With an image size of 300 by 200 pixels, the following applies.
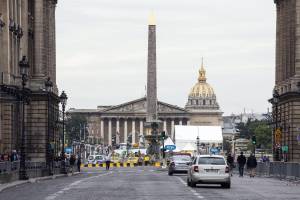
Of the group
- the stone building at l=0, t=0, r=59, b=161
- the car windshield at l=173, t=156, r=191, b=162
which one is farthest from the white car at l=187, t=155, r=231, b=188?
the stone building at l=0, t=0, r=59, b=161

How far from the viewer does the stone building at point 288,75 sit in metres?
96.9

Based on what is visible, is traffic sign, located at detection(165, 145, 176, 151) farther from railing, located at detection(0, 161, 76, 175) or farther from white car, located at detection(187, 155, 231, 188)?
white car, located at detection(187, 155, 231, 188)

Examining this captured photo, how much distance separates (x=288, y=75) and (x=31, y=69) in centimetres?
2480

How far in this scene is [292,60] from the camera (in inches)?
4040

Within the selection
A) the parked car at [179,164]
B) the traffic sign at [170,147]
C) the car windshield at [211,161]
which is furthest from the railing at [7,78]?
the traffic sign at [170,147]

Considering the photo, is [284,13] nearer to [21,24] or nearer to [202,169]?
[21,24]

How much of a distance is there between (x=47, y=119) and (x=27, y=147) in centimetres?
303

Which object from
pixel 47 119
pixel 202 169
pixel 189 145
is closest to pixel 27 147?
pixel 47 119

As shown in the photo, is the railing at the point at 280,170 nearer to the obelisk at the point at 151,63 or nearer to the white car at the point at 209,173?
the white car at the point at 209,173

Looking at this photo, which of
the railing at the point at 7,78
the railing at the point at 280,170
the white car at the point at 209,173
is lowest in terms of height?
the railing at the point at 280,170

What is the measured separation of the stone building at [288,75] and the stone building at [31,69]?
18835 millimetres

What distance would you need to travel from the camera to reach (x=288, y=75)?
105250mm

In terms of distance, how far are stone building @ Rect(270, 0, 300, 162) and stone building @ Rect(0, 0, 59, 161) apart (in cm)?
1884

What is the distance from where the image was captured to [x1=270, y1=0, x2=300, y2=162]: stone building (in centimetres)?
9688
